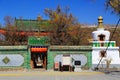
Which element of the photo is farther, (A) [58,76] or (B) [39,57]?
(B) [39,57]

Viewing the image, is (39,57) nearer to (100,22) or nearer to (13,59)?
(13,59)

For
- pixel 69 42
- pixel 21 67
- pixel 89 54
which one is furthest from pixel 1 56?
pixel 69 42

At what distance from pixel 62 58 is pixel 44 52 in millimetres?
2258

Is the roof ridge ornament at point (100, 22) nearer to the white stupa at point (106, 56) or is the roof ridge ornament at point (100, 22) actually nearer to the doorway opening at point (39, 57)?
the white stupa at point (106, 56)

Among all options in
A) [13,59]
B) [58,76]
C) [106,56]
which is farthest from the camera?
[106,56]

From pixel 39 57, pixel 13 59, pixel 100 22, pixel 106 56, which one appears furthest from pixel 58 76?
pixel 100 22

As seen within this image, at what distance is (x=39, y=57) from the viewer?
39.6 meters

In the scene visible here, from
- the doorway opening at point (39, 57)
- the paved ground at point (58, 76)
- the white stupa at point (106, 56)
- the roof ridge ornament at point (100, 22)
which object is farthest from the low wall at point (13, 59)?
the roof ridge ornament at point (100, 22)

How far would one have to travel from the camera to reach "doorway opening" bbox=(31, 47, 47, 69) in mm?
37094

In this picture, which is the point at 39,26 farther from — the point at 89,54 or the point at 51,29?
the point at 89,54

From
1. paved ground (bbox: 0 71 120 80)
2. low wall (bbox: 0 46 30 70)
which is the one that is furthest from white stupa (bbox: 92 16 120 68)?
paved ground (bbox: 0 71 120 80)

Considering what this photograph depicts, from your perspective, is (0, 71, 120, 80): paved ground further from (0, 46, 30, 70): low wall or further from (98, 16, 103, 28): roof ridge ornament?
(98, 16, 103, 28): roof ridge ornament

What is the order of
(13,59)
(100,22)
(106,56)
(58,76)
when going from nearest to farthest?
(58,76)
(13,59)
(106,56)
(100,22)

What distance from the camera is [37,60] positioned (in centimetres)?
3916
